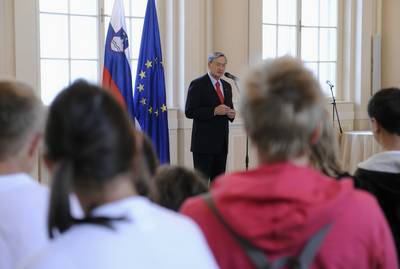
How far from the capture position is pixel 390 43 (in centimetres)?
808

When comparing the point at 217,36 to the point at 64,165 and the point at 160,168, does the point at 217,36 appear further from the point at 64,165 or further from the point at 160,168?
the point at 64,165

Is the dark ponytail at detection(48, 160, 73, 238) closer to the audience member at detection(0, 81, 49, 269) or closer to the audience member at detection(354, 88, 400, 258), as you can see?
the audience member at detection(0, 81, 49, 269)

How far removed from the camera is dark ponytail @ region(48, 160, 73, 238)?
3.18 ft

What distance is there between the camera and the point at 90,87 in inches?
40.1

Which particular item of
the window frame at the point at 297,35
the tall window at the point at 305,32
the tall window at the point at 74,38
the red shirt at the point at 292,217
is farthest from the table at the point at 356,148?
the red shirt at the point at 292,217

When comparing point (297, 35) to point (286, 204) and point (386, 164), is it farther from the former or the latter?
point (286, 204)

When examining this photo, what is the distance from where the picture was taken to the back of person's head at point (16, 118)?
1.59 meters

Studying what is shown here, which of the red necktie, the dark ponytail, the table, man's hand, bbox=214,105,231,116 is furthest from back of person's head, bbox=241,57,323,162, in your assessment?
the table

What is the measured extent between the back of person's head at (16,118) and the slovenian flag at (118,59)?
4.07 metres

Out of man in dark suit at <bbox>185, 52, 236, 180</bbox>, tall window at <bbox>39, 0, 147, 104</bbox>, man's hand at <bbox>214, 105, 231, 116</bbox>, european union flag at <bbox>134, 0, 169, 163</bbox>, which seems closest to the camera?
man's hand at <bbox>214, 105, 231, 116</bbox>

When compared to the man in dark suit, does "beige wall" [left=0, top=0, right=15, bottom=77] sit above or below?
above

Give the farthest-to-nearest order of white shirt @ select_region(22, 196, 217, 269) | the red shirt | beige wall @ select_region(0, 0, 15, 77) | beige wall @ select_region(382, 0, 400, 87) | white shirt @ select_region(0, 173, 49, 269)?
beige wall @ select_region(382, 0, 400, 87)
beige wall @ select_region(0, 0, 15, 77)
white shirt @ select_region(0, 173, 49, 269)
the red shirt
white shirt @ select_region(22, 196, 217, 269)

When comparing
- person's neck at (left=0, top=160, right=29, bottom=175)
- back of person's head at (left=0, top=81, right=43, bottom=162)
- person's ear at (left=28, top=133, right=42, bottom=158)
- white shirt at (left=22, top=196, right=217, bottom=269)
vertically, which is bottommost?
white shirt at (left=22, top=196, right=217, bottom=269)

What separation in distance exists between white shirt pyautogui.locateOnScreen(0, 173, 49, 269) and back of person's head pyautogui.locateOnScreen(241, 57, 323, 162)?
0.58 metres
